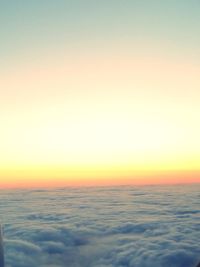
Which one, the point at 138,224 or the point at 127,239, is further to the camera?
the point at 138,224

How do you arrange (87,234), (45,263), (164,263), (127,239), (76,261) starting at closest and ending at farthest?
(164,263)
(45,263)
(127,239)
(76,261)
(87,234)

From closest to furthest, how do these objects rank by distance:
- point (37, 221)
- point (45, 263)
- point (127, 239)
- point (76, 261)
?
point (45, 263)
point (127, 239)
point (76, 261)
point (37, 221)

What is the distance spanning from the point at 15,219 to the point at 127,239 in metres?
23.1

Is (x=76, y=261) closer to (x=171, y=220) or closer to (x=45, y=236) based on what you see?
(x=45, y=236)

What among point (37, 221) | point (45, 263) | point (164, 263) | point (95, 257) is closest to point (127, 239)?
point (95, 257)

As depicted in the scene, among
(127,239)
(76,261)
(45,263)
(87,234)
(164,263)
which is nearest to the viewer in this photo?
(164,263)

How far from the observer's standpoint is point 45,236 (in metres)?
39.5

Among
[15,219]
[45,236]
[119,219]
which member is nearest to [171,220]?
[119,219]

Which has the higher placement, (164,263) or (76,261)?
(164,263)

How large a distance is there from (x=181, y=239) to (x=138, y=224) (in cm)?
1175

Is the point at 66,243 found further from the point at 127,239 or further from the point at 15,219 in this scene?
the point at 15,219

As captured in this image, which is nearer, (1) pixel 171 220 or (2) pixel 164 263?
(2) pixel 164 263

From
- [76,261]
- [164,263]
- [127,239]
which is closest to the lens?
[164,263]

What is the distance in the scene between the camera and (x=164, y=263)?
30.2m
